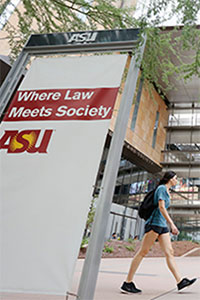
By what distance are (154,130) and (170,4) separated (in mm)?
26614

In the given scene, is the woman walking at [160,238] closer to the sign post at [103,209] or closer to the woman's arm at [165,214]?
the woman's arm at [165,214]

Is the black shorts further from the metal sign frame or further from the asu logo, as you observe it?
the asu logo

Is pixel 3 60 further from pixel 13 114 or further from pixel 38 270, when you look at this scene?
pixel 38 270

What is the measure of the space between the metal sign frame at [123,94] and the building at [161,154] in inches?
747

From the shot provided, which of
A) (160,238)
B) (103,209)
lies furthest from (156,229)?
(103,209)

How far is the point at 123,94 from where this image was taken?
2809 mm

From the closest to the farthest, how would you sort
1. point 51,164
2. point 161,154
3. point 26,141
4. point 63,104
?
point 51,164 → point 26,141 → point 63,104 → point 161,154

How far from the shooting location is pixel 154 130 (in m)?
29.5

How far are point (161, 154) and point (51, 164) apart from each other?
95.1 ft

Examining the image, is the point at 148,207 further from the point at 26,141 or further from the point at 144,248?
the point at 26,141

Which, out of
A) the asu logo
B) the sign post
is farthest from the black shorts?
the asu logo

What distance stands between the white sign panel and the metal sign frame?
0.13 metres

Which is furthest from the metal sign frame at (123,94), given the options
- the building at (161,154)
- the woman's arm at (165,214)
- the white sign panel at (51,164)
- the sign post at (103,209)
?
the building at (161,154)

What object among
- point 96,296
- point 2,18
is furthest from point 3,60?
point 96,296
